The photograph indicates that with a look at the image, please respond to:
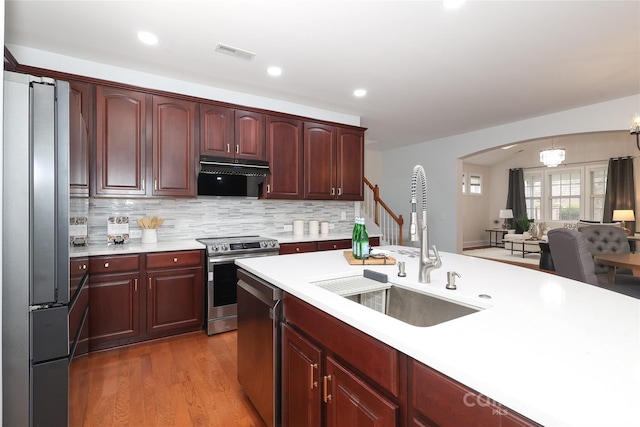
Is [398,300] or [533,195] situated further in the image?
[533,195]

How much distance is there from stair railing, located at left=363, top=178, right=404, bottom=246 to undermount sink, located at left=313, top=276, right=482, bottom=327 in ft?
13.3

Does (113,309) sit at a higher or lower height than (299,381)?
lower

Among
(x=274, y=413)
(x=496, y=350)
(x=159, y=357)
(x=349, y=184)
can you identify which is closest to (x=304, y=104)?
(x=349, y=184)

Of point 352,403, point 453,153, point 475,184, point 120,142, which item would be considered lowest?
point 352,403

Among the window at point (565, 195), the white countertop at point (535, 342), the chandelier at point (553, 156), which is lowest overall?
the white countertop at point (535, 342)

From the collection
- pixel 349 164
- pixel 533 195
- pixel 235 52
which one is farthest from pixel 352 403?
pixel 533 195

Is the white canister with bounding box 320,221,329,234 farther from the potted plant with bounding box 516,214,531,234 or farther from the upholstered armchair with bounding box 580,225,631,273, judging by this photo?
the potted plant with bounding box 516,214,531,234

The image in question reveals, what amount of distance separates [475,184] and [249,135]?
8626mm

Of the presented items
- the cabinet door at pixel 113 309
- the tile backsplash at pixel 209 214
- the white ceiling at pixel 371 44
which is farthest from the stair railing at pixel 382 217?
the cabinet door at pixel 113 309

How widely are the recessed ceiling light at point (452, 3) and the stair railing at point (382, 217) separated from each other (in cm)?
360

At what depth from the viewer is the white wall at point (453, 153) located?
394cm

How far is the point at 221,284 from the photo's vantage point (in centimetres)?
313

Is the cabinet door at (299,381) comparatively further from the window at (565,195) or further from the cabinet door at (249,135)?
the window at (565,195)

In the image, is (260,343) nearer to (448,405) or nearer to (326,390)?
(326,390)
